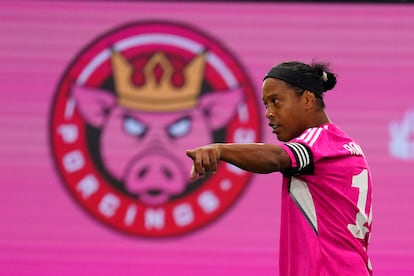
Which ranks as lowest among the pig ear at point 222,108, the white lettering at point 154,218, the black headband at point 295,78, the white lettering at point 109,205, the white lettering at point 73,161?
the white lettering at point 154,218

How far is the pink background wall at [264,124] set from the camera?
17.1ft

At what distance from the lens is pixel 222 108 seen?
520cm

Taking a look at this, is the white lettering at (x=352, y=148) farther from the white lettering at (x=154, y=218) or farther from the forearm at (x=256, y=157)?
the white lettering at (x=154, y=218)

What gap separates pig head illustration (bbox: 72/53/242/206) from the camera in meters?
5.19

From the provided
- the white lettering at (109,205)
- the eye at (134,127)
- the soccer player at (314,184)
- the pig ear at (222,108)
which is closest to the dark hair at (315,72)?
the soccer player at (314,184)

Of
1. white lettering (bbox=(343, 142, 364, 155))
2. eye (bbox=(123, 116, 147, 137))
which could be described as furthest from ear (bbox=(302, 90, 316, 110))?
eye (bbox=(123, 116, 147, 137))

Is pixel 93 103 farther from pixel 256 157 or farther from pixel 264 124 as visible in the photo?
pixel 256 157

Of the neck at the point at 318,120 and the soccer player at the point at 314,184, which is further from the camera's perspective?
the neck at the point at 318,120

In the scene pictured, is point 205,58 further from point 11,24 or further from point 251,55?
point 11,24

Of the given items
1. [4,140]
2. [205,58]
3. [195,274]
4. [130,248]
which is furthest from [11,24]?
[195,274]

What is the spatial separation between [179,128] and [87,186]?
62 cm

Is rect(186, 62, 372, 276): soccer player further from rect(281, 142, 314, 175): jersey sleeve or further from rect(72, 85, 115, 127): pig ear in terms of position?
rect(72, 85, 115, 127): pig ear

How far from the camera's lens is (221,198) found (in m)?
5.18

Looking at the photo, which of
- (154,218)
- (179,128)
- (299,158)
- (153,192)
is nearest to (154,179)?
(153,192)
